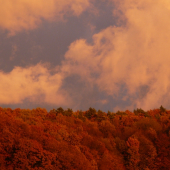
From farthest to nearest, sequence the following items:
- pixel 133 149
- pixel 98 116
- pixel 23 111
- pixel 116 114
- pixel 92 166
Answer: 1. pixel 116 114
2. pixel 98 116
3. pixel 23 111
4. pixel 133 149
5. pixel 92 166

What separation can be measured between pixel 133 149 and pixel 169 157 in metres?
8.04

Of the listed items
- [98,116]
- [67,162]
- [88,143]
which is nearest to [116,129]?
[98,116]

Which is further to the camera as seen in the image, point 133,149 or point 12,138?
point 133,149

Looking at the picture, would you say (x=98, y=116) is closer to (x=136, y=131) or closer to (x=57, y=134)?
(x=136, y=131)

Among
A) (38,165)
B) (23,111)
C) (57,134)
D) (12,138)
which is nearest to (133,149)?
(57,134)

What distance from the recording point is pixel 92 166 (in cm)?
3284

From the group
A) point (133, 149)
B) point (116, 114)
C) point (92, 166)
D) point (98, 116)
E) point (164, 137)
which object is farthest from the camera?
point (116, 114)

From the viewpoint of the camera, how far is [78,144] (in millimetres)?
37000

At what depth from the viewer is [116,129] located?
49.1m

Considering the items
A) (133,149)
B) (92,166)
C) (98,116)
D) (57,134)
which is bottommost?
(92,166)

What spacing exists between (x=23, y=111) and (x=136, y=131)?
85.9ft

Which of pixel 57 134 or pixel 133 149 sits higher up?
pixel 57 134

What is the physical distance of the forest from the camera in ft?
99.3

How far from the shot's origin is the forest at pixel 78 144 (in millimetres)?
30266
